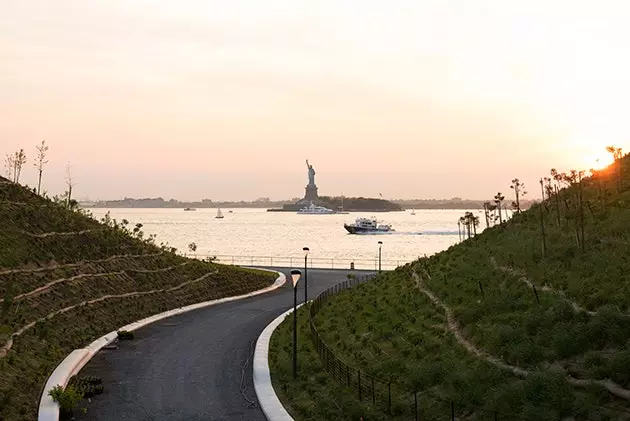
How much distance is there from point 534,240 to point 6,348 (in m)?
23.4

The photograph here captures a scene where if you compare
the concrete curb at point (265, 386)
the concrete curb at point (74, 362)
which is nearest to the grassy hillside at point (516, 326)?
the concrete curb at point (265, 386)

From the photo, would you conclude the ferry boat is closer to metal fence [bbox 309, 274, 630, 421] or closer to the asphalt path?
the asphalt path

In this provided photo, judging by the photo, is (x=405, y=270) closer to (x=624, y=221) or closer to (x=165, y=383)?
(x=624, y=221)

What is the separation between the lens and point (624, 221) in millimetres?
22891

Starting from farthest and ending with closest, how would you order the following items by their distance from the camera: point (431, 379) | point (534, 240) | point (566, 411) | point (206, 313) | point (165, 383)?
point (206, 313), point (534, 240), point (165, 383), point (431, 379), point (566, 411)

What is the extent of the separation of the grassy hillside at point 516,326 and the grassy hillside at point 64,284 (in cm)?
908

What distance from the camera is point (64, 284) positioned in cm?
2997

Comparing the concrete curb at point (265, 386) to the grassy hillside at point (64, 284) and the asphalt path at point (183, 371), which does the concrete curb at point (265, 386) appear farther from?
the grassy hillside at point (64, 284)

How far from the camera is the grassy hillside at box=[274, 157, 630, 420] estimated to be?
14.3 metres

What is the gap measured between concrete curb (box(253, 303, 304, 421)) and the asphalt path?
0.25 meters

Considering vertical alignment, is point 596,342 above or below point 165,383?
above

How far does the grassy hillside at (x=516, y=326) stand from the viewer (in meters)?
14.3

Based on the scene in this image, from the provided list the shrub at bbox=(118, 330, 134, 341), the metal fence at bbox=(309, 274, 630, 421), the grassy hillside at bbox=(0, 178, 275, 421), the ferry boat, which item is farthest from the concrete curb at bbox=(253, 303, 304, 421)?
the ferry boat

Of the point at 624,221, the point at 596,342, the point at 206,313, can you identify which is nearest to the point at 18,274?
the point at 206,313
